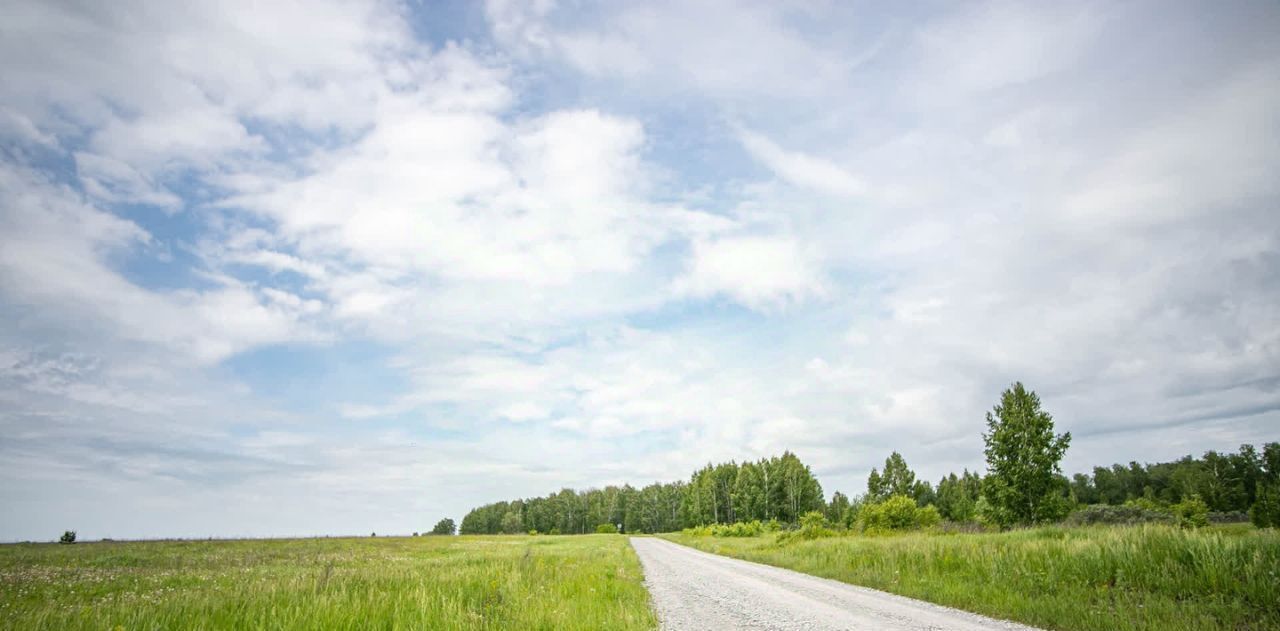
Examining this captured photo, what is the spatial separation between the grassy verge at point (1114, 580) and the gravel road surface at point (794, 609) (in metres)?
1.10

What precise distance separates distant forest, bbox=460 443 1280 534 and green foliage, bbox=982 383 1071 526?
2198mm

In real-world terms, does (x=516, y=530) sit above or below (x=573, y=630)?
below

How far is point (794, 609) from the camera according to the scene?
10.3 metres

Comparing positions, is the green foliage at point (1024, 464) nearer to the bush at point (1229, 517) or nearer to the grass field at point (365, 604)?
the grass field at point (365, 604)

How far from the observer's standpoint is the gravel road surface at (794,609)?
8.87m

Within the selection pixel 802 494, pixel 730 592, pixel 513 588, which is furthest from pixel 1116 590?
pixel 802 494

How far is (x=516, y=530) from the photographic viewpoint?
155625 mm

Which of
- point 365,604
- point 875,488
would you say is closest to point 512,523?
point 875,488

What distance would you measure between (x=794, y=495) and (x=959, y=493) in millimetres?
28706

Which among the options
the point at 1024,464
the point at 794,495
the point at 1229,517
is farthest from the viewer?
the point at 794,495

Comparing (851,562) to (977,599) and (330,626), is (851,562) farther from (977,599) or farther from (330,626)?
(330,626)

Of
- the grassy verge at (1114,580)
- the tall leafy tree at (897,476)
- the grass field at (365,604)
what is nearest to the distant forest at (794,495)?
the tall leafy tree at (897,476)

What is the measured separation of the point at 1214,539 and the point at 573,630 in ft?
44.9

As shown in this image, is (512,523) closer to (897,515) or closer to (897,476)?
(897,476)
